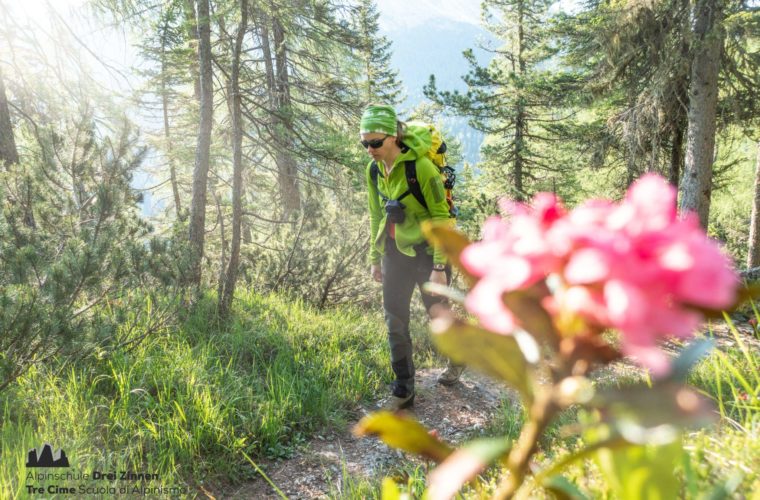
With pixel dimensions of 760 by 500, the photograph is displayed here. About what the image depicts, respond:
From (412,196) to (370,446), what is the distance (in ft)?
6.51

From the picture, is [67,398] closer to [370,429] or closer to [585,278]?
[370,429]

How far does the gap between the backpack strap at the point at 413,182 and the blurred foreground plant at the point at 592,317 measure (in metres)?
2.57

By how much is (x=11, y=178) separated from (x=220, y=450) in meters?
2.98

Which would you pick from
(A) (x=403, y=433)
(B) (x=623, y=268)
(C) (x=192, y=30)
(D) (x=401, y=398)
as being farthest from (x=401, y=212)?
Answer: (C) (x=192, y=30)

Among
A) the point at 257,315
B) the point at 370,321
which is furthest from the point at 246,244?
the point at 370,321

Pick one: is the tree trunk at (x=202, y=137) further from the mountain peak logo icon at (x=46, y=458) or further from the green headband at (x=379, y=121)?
the green headband at (x=379, y=121)

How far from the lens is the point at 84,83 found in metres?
5.39

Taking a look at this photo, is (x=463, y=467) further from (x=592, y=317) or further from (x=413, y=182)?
(x=413, y=182)

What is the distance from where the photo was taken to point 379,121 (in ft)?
10.2

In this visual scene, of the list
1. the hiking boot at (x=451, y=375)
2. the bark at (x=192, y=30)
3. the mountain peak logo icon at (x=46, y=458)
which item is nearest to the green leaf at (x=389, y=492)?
the mountain peak logo icon at (x=46, y=458)

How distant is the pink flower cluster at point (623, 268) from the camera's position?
0.40 meters

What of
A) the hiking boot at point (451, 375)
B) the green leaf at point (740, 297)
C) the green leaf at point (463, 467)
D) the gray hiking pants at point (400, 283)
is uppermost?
Answer: the green leaf at point (740, 297)

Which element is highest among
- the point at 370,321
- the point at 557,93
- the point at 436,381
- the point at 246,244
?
the point at 557,93

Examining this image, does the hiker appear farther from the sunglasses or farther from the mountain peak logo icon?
the mountain peak logo icon
